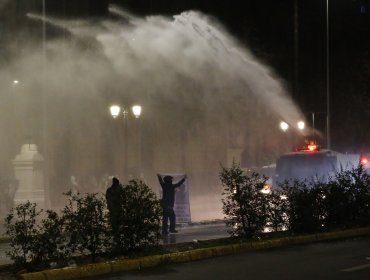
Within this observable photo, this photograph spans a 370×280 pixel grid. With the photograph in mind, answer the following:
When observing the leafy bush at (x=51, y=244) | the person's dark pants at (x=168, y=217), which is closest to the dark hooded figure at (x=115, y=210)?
the leafy bush at (x=51, y=244)

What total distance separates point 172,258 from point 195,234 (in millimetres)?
4195

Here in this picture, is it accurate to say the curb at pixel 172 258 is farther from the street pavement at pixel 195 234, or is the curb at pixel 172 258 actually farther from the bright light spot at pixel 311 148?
the bright light spot at pixel 311 148

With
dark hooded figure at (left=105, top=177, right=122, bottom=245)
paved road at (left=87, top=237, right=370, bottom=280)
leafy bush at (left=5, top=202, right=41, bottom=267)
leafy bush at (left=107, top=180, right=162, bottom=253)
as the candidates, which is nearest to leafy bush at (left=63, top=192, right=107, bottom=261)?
dark hooded figure at (left=105, top=177, right=122, bottom=245)

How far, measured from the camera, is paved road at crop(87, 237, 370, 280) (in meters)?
8.04

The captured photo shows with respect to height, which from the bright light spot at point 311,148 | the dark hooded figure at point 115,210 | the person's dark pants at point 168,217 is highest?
the bright light spot at point 311,148

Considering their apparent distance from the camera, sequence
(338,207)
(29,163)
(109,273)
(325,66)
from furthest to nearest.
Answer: (325,66) → (29,163) → (338,207) → (109,273)

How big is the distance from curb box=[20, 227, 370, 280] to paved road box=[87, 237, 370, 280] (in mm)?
204

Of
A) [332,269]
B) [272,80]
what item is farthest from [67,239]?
[272,80]

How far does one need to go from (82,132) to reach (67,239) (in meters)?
22.0

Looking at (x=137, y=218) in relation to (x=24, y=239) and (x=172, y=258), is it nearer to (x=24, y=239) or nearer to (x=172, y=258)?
(x=172, y=258)

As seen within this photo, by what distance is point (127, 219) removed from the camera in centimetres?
902

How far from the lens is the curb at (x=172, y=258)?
7.90 metres

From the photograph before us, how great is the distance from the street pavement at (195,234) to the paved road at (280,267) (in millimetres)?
1835

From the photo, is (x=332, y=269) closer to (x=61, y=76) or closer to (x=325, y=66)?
(x=61, y=76)
